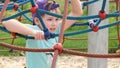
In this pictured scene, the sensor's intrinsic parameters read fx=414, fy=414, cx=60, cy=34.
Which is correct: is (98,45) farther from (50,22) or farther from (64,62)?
(64,62)

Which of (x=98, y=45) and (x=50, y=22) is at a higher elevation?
(x=50, y=22)

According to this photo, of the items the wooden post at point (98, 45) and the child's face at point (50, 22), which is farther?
the wooden post at point (98, 45)

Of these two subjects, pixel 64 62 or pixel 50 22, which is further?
pixel 64 62

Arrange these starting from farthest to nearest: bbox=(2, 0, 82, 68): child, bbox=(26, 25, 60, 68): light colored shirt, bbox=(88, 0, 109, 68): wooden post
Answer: bbox=(88, 0, 109, 68): wooden post
bbox=(26, 25, 60, 68): light colored shirt
bbox=(2, 0, 82, 68): child

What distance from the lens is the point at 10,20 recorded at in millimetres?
1306

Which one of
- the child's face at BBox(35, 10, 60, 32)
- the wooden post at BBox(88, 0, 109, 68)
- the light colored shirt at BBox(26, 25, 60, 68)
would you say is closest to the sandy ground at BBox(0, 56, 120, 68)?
the wooden post at BBox(88, 0, 109, 68)

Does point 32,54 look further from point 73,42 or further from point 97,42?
point 73,42

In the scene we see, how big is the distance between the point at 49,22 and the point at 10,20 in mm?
124

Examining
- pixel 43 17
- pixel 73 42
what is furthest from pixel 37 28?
pixel 73 42

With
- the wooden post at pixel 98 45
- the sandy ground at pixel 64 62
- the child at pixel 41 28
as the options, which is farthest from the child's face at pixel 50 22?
the sandy ground at pixel 64 62

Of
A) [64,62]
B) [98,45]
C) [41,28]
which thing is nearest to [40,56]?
[41,28]

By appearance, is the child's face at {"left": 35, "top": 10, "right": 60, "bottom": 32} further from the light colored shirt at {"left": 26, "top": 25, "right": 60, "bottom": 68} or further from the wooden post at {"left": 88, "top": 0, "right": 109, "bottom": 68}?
the wooden post at {"left": 88, "top": 0, "right": 109, "bottom": 68}

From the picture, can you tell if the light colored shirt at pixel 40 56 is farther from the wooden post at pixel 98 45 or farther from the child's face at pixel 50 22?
the wooden post at pixel 98 45

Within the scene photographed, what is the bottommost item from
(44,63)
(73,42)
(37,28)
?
(73,42)
